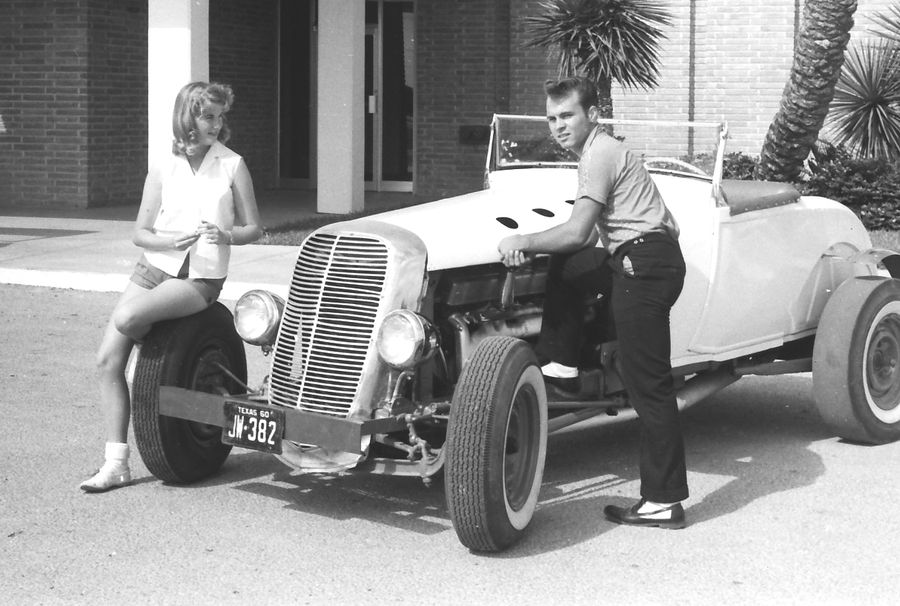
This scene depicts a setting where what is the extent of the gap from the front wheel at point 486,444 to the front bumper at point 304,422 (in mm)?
315

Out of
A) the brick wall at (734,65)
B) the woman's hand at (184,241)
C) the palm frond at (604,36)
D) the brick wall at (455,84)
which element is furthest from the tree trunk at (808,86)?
the woman's hand at (184,241)

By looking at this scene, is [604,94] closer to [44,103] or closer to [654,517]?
[44,103]

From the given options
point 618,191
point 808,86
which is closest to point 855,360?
point 618,191

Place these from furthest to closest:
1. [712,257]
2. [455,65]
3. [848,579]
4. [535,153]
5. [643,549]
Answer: [455,65] → [535,153] → [712,257] → [643,549] → [848,579]

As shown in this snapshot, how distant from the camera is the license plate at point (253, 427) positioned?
17.7 feet

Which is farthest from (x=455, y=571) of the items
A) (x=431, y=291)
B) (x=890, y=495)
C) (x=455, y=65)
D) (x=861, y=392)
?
(x=455, y=65)

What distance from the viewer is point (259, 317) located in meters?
5.88

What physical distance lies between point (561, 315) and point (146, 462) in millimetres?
1898

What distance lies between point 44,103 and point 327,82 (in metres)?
4.03

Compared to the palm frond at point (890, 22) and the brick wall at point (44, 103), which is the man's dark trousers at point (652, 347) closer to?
the palm frond at point (890, 22)

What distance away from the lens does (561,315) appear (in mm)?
5949

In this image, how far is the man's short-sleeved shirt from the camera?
5570mm

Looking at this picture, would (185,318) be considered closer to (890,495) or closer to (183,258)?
(183,258)

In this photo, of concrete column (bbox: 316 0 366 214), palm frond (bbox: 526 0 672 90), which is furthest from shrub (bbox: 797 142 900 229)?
concrete column (bbox: 316 0 366 214)
